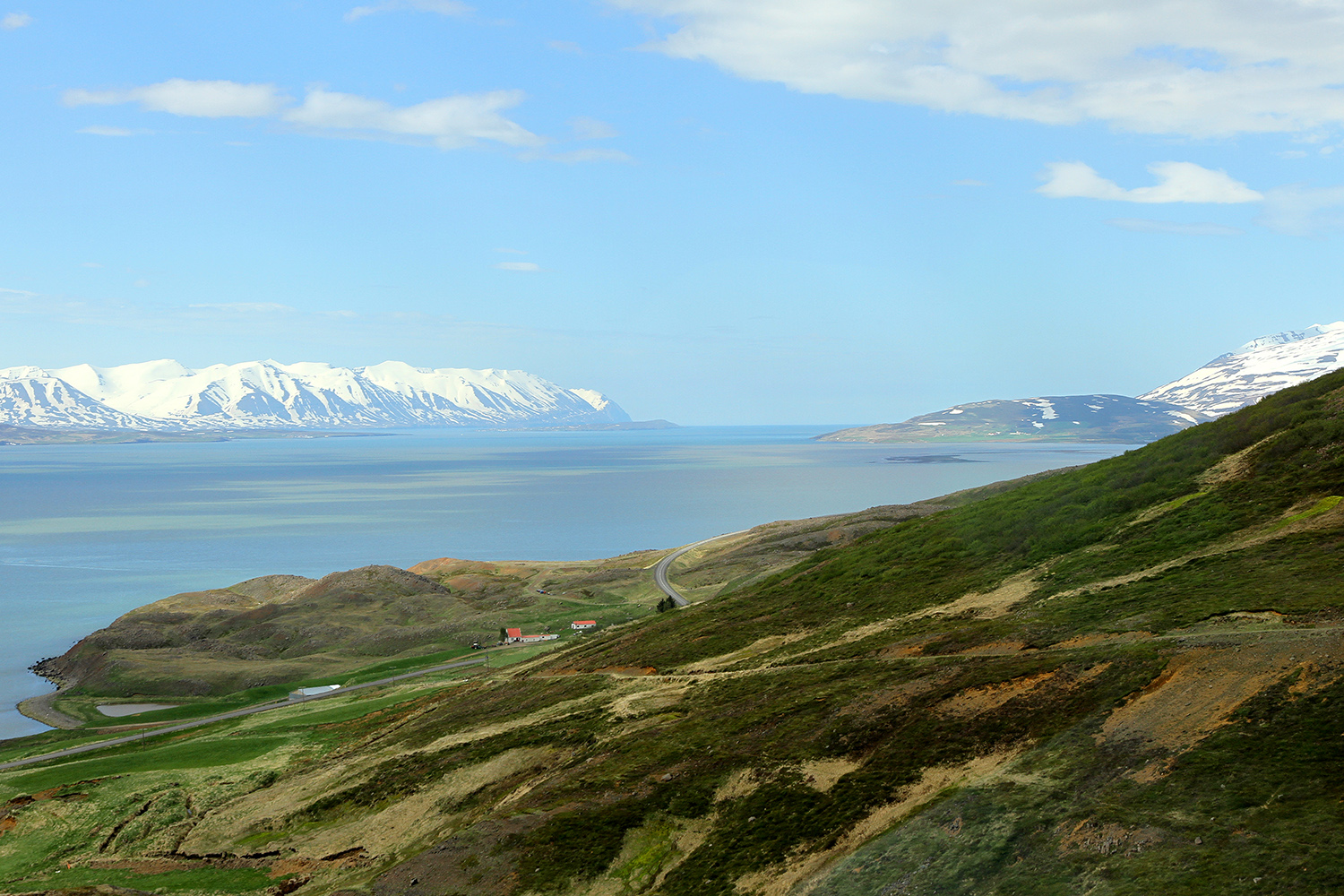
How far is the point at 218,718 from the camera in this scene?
78812 mm

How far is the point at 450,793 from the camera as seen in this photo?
117 feet

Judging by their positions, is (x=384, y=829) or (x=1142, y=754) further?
(x=384, y=829)

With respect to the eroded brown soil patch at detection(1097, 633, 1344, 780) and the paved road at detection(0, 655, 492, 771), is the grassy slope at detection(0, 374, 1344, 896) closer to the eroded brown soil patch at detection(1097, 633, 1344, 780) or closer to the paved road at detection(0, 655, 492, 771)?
the eroded brown soil patch at detection(1097, 633, 1344, 780)

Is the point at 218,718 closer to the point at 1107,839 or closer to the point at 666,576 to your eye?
the point at 666,576

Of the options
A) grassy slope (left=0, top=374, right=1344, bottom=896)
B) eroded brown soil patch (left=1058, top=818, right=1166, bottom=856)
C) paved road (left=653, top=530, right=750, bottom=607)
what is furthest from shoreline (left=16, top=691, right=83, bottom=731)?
eroded brown soil patch (left=1058, top=818, right=1166, bottom=856)

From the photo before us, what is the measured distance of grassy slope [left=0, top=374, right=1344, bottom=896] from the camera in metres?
21.0

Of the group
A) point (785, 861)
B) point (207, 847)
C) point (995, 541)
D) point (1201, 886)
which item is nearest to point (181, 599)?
point (207, 847)

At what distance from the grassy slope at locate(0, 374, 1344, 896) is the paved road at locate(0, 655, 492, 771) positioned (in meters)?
9.95

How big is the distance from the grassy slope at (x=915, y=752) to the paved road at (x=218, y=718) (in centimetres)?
995

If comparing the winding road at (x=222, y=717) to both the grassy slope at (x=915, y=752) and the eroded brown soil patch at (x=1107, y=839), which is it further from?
the eroded brown soil patch at (x=1107, y=839)

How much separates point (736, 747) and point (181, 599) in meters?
124

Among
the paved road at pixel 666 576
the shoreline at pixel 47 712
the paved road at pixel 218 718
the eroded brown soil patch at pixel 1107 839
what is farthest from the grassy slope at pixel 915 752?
the paved road at pixel 666 576

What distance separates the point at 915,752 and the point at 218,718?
A: 72092mm

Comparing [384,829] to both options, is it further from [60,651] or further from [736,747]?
[60,651]
